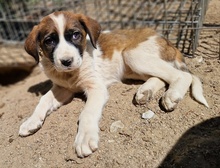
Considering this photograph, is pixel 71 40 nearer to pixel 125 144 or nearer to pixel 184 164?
pixel 125 144

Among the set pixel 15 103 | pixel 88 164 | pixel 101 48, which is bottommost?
pixel 15 103

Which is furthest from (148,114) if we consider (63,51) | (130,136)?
(63,51)

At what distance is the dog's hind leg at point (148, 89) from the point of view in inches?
117

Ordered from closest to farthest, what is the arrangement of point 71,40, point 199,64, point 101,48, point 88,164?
1. point 88,164
2. point 71,40
3. point 101,48
4. point 199,64

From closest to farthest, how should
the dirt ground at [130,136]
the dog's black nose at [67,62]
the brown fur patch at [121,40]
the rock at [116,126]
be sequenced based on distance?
the dirt ground at [130,136] → the dog's black nose at [67,62] → the rock at [116,126] → the brown fur patch at [121,40]

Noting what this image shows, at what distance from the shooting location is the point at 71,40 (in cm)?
282

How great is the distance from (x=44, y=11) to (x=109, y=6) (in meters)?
1.06

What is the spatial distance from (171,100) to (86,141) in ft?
2.68

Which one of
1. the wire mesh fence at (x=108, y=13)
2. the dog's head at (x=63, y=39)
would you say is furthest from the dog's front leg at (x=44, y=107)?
the wire mesh fence at (x=108, y=13)

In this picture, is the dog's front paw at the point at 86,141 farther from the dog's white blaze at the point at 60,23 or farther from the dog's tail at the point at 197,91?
the dog's tail at the point at 197,91

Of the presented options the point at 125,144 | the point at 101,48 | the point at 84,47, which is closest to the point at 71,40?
the point at 84,47

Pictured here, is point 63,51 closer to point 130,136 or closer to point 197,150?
point 130,136

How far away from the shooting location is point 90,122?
2.78 meters

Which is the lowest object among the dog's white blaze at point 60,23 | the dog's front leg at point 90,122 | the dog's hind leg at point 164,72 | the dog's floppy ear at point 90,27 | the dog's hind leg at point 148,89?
the dog's front leg at point 90,122
